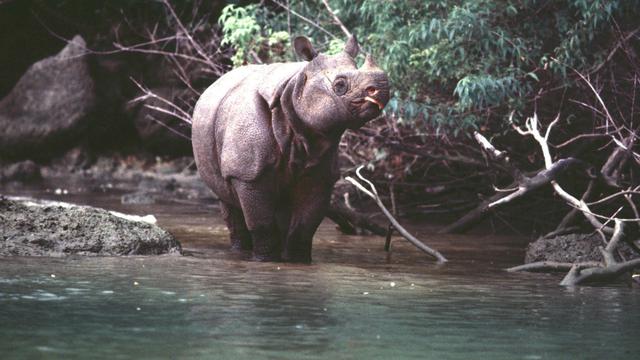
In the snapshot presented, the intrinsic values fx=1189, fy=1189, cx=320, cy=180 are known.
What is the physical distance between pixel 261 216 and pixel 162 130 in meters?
14.3

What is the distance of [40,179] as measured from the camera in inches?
873

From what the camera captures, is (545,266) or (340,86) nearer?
(340,86)

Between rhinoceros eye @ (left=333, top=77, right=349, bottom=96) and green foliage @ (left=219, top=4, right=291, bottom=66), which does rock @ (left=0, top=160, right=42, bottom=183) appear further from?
rhinoceros eye @ (left=333, top=77, right=349, bottom=96)

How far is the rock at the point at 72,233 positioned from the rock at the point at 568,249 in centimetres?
309

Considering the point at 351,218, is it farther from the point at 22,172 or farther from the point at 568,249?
the point at 22,172

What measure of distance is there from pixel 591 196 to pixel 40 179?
42.7 feet

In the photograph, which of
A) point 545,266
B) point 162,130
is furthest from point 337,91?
point 162,130

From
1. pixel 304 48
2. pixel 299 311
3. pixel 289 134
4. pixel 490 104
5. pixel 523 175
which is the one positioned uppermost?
pixel 304 48

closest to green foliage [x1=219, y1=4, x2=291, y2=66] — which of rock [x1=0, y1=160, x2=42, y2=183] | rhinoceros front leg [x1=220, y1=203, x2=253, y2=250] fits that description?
rhinoceros front leg [x1=220, y1=203, x2=253, y2=250]

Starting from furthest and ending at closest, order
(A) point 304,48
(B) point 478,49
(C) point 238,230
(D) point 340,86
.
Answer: (B) point 478,49 < (C) point 238,230 < (A) point 304,48 < (D) point 340,86

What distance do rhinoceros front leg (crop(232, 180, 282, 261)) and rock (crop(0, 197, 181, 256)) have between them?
27.0 inches

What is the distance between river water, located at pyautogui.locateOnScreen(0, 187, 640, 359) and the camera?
588 cm

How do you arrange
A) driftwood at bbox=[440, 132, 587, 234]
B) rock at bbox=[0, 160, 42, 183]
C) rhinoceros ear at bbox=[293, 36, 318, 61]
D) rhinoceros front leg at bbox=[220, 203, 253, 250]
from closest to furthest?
rhinoceros ear at bbox=[293, 36, 318, 61] → driftwood at bbox=[440, 132, 587, 234] → rhinoceros front leg at bbox=[220, 203, 253, 250] → rock at bbox=[0, 160, 42, 183]

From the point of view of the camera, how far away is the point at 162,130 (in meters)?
23.8
